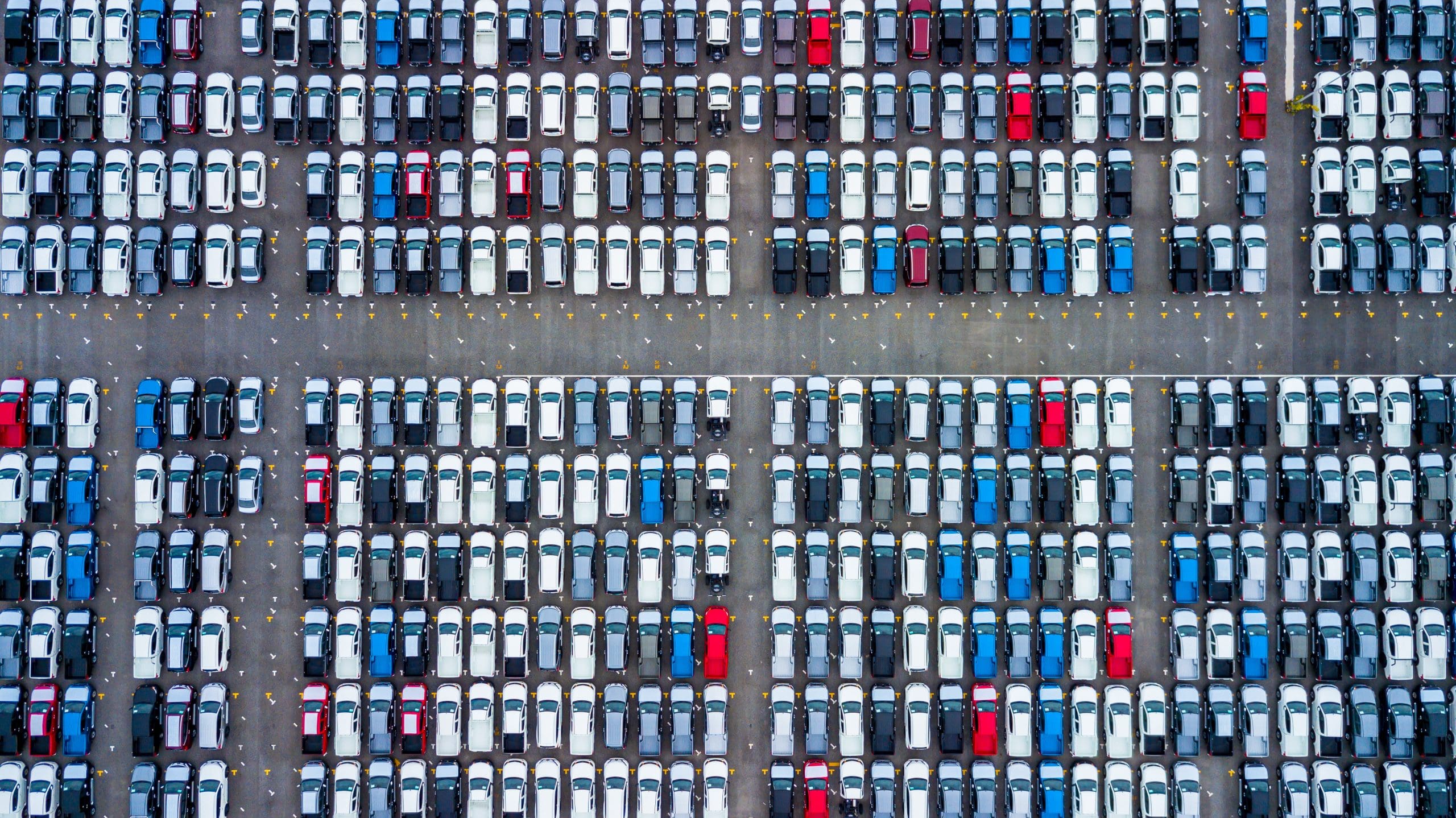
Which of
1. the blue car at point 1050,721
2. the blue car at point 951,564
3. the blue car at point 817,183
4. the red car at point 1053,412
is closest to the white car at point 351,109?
the blue car at point 817,183

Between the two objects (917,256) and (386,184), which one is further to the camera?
(386,184)

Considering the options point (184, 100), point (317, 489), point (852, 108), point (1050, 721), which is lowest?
point (1050, 721)

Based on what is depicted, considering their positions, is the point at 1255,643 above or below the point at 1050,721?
above

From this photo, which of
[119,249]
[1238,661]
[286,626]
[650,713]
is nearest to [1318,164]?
[1238,661]

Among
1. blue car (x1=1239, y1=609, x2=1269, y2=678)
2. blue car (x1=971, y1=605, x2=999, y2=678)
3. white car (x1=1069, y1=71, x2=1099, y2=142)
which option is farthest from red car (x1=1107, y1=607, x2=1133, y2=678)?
white car (x1=1069, y1=71, x2=1099, y2=142)

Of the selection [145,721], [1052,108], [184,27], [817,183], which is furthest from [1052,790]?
[184,27]

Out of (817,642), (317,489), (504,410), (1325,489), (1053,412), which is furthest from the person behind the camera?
(504,410)

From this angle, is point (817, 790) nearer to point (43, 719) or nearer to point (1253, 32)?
point (43, 719)
